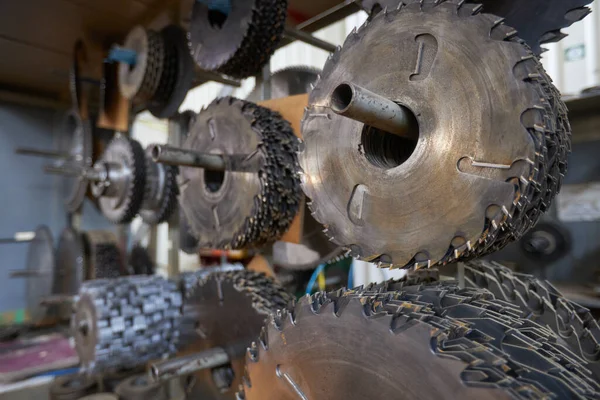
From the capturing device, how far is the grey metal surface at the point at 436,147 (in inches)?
11.7

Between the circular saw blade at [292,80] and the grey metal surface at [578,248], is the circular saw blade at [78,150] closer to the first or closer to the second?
the circular saw blade at [292,80]

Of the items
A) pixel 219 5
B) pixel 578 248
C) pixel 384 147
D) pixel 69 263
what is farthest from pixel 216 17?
pixel 69 263

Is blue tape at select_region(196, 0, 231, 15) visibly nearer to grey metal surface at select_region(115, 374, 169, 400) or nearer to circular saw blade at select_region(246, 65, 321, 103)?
circular saw blade at select_region(246, 65, 321, 103)

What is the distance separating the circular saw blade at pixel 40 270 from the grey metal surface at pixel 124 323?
113 cm

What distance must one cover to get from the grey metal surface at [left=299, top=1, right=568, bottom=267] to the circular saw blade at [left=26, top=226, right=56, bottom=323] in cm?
204

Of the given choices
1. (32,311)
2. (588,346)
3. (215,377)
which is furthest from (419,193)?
(32,311)

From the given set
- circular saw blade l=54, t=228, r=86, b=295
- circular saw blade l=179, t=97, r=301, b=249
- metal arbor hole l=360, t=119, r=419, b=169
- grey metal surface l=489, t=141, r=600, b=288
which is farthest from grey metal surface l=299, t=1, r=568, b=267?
circular saw blade l=54, t=228, r=86, b=295

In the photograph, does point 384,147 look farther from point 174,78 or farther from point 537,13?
point 174,78

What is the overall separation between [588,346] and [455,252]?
0.85 feet

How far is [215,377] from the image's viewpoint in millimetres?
667

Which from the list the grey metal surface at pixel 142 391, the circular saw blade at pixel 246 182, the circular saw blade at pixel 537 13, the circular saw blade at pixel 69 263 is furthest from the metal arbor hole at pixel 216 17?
the circular saw blade at pixel 69 263

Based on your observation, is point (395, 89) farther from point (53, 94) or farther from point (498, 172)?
point (53, 94)

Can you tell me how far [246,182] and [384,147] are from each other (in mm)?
270

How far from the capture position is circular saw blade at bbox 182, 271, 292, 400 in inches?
23.7
